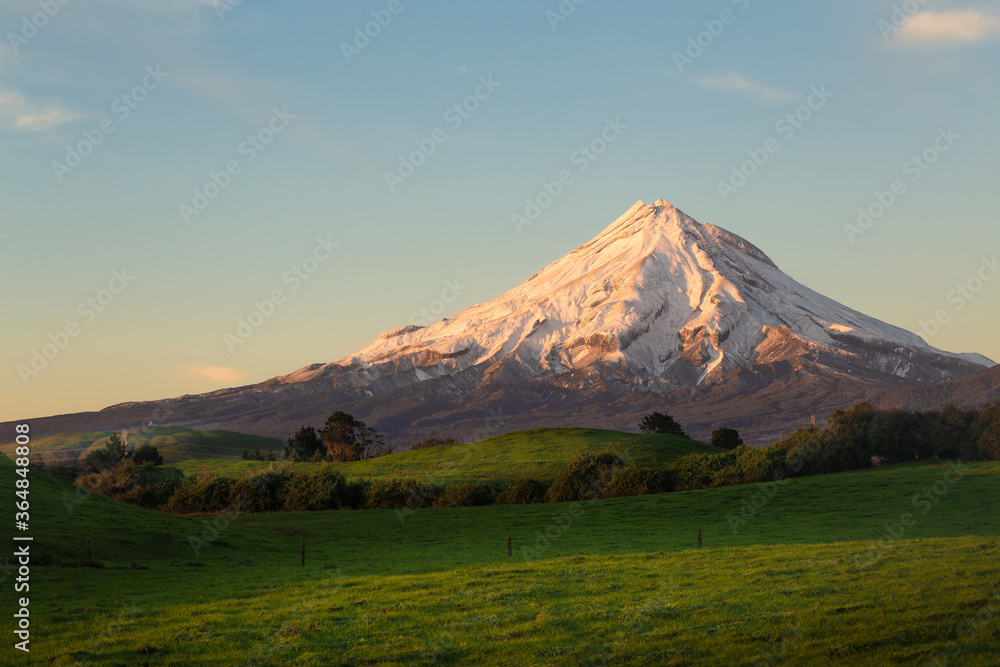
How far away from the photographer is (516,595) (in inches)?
1087

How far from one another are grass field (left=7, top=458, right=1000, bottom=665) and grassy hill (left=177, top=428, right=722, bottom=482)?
33205 millimetres

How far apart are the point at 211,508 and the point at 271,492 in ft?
18.6

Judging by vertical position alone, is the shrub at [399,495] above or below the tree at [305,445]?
below

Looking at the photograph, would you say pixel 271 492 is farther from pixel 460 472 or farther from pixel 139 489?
pixel 460 472

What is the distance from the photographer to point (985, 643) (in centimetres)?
1930

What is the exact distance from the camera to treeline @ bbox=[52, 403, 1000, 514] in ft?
263

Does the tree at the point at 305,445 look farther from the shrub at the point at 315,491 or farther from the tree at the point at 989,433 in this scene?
the tree at the point at 989,433

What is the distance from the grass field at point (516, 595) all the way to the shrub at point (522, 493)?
74.9 ft

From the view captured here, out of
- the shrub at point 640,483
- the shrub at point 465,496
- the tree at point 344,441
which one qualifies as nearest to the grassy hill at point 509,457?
the shrub at point 465,496

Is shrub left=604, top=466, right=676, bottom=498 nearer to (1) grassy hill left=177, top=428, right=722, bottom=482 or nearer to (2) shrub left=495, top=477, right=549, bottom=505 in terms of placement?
(1) grassy hill left=177, top=428, right=722, bottom=482

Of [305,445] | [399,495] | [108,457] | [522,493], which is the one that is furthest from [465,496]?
[305,445]

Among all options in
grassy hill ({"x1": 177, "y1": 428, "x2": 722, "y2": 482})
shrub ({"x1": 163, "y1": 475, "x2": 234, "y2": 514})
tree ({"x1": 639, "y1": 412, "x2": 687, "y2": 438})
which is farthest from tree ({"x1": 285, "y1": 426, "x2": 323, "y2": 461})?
tree ({"x1": 639, "y1": 412, "x2": 687, "y2": 438})

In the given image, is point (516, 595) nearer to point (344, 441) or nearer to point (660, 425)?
point (660, 425)

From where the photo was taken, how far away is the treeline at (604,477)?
263 feet
